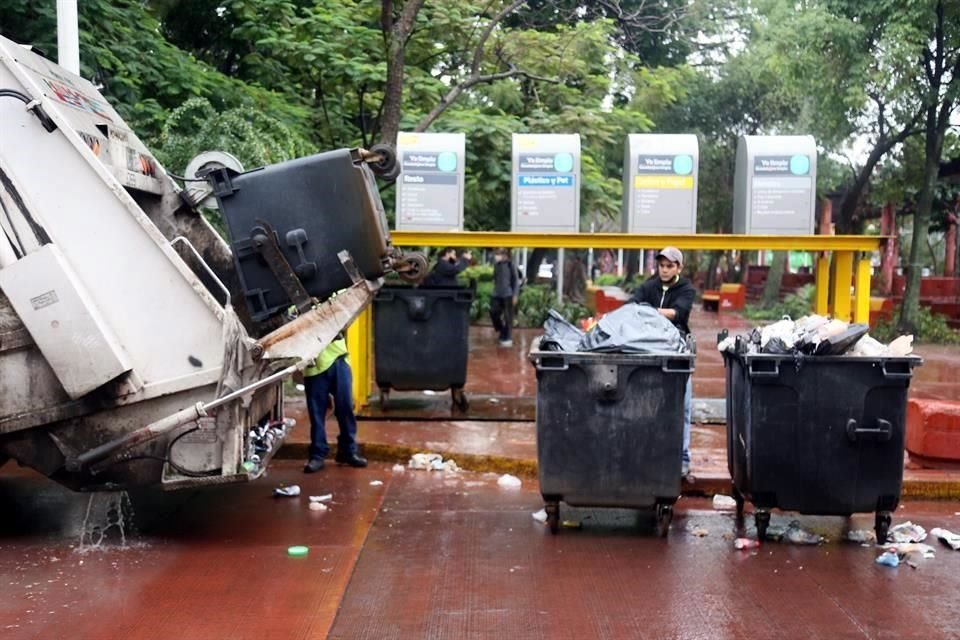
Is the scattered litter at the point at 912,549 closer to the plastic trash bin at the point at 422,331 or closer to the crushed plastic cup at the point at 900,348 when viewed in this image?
the crushed plastic cup at the point at 900,348

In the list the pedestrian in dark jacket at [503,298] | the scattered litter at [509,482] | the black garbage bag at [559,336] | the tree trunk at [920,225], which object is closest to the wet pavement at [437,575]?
the scattered litter at [509,482]

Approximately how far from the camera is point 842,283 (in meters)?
Answer: 9.34

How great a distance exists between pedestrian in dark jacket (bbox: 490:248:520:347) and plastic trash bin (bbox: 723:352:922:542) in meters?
10.4

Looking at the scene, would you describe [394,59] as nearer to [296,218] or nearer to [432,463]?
[432,463]

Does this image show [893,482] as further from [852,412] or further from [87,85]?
[87,85]

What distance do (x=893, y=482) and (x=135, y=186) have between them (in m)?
4.38

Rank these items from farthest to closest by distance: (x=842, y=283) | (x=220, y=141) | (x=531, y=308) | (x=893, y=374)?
(x=531, y=308) < (x=842, y=283) < (x=220, y=141) < (x=893, y=374)

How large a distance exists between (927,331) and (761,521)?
13.9m

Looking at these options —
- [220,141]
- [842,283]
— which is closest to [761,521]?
[842,283]

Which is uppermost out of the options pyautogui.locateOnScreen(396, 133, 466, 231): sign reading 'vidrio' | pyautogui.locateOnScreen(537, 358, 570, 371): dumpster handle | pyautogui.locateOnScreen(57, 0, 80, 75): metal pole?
pyautogui.locateOnScreen(57, 0, 80, 75): metal pole

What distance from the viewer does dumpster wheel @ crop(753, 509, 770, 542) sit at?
5.85m

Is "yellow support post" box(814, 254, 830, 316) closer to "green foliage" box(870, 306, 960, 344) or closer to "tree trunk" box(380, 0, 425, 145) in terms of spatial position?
"tree trunk" box(380, 0, 425, 145)

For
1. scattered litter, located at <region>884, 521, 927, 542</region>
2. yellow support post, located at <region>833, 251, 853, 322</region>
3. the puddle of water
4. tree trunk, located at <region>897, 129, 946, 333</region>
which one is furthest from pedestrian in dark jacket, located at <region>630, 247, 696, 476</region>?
tree trunk, located at <region>897, 129, 946, 333</region>

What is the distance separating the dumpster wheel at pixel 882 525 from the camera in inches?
227
